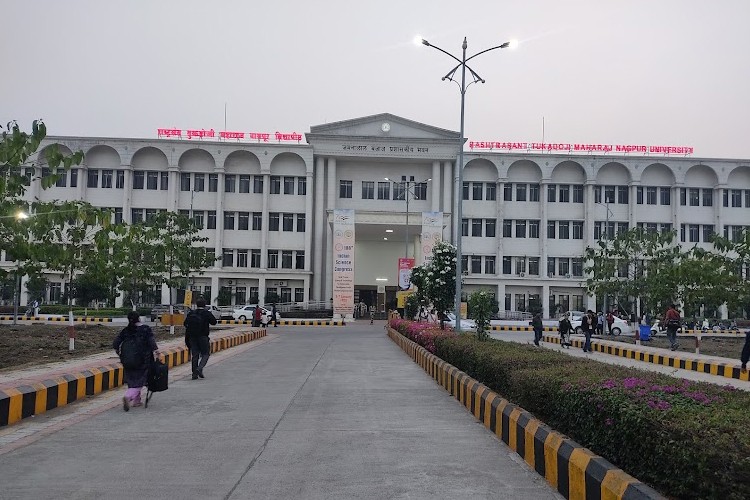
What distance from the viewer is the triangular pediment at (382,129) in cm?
5534

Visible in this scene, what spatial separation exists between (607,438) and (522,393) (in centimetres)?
268

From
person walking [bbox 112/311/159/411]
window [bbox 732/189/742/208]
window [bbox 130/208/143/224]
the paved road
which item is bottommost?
the paved road

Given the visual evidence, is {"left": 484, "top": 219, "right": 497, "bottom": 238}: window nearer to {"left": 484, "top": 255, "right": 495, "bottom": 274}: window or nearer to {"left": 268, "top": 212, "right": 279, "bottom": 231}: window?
{"left": 484, "top": 255, "right": 495, "bottom": 274}: window

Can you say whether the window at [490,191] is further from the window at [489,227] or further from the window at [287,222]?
the window at [287,222]

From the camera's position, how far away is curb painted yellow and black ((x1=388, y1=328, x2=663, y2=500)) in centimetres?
496

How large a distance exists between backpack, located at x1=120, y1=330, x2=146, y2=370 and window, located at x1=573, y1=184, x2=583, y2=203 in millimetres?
52498

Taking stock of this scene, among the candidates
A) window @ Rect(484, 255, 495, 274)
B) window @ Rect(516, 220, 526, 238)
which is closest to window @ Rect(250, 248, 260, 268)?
window @ Rect(484, 255, 495, 274)

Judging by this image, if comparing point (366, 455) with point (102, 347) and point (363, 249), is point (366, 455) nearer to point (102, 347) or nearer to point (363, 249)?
point (102, 347)

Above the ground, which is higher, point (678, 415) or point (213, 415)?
point (678, 415)

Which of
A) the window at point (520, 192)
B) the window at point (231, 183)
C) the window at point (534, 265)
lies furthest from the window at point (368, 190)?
the window at point (534, 265)

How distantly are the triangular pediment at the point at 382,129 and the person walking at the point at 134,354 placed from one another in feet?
151

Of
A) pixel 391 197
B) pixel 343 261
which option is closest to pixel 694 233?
pixel 391 197

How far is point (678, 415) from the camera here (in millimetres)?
4906

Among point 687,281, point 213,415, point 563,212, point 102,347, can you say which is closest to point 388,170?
point 563,212
